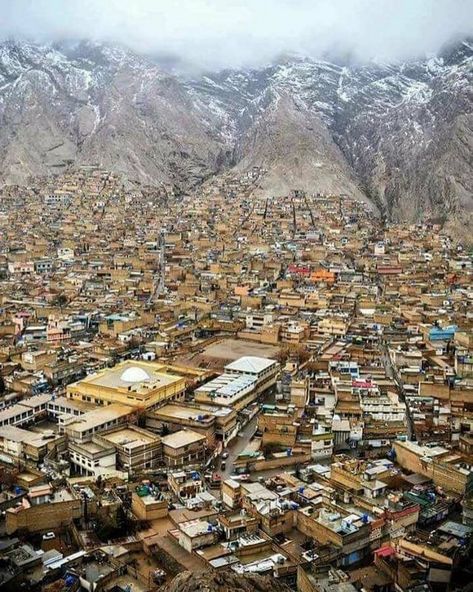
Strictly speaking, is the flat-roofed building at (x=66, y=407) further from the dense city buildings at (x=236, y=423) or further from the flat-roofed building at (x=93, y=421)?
the flat-roofed building at (x=93, y=421)

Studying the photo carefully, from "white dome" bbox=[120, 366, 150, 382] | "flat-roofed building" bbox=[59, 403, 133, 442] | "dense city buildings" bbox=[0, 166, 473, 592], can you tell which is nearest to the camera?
"dense city buildings" bbox=[0, 166, 473, 592]

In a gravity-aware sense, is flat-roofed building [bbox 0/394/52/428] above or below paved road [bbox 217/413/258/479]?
above

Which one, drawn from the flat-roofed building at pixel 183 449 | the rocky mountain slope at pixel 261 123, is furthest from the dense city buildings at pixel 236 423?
the rocky mountain slope at pixel 261 123

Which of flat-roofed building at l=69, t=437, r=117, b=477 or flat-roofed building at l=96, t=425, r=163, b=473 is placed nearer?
flat-roofed building at l=69, t=437, r=117, b=477

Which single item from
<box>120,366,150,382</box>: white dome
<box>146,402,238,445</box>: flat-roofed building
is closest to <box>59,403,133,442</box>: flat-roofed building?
<box>146,402,238,445</box>: flat-roofed building

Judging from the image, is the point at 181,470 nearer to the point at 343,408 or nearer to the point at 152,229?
the point at 343,408

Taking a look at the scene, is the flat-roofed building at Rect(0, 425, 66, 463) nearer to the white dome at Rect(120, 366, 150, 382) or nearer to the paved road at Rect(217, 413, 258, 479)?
the white dome at Rect(120, 366, 150, 382)

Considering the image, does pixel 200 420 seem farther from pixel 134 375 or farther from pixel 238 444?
pixel 134 375
